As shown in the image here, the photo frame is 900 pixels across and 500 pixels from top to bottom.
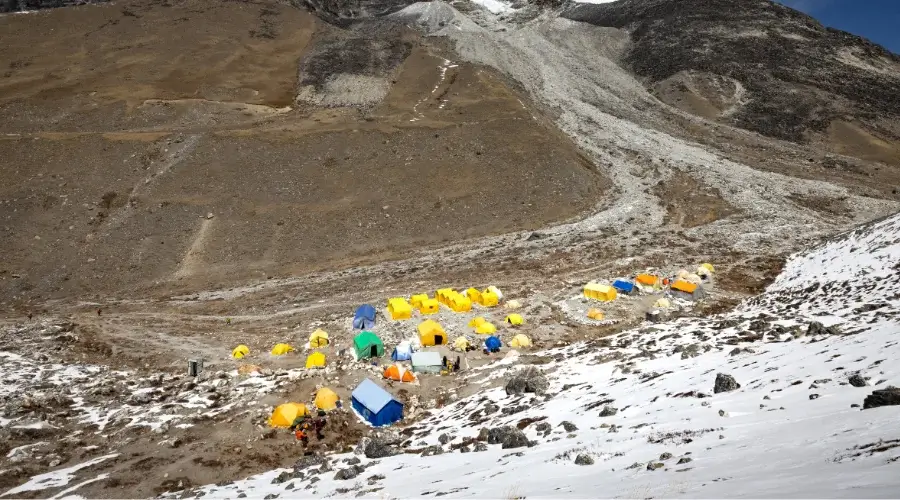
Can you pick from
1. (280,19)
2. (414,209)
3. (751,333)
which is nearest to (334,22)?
(280,19)

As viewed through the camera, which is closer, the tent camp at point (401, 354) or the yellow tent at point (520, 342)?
the tent camp at point (401, 354)

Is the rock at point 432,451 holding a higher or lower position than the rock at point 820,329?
lower

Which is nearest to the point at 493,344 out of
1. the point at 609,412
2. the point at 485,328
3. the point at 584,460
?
the point at 485,328

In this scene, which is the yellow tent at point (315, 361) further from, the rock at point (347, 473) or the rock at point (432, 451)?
the rock at point (347, 473)

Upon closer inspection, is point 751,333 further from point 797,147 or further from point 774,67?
point 774,67

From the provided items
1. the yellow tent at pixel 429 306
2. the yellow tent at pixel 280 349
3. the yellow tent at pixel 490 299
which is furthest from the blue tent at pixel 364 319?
the yellow tent at pixel 490 299

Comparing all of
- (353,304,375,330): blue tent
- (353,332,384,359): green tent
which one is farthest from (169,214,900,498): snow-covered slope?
(353,304,375,330): blue tent

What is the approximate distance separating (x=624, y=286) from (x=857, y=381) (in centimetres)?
1827

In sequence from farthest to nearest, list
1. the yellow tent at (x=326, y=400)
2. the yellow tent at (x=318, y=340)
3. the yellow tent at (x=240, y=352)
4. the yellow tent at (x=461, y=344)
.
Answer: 1. the yellow tent at (x=318, y=340)
2. the yellow tent at (x=461, y=344)
3. the yellow tent at (x=240, y=352)
4. the yellow tent at (x=326, y=400)

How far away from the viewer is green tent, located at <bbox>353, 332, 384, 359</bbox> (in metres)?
22.5

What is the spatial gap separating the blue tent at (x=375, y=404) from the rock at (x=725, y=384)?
411 inches

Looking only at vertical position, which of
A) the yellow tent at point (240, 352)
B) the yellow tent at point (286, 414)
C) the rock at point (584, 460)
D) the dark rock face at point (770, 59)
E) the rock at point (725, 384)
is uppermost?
the dark rock face at point (770, 59)

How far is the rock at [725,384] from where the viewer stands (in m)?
12.7

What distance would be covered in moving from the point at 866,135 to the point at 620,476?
60849 millimetres
